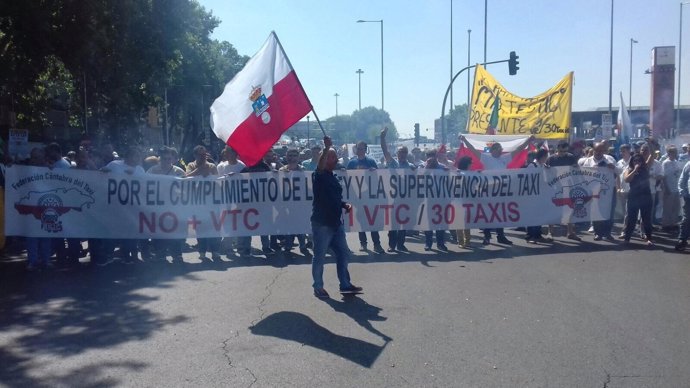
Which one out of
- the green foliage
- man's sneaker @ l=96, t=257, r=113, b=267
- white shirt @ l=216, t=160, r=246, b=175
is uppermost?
the green foliage

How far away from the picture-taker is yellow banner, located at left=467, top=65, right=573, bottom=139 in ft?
59.3

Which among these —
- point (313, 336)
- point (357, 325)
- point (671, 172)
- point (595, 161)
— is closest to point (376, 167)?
point (595, 161)

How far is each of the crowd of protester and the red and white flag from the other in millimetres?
1296

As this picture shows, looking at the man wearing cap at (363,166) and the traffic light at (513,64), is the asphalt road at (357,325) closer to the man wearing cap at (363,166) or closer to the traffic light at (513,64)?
the man wearing cap at (363,166)

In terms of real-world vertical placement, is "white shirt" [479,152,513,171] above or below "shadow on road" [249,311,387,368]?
above

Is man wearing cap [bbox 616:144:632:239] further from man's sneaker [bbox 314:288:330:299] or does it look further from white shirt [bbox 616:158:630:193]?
man's sneaker [bbox 314:288:330:299]

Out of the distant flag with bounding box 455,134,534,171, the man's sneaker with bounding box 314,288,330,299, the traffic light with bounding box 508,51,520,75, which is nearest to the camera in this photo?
the man's sneaker with bounding box 314,288,330,299

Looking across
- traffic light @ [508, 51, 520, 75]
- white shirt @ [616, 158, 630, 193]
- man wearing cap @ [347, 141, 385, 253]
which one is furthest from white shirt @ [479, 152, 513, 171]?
traffic light @ [508, 51, 520, 75]

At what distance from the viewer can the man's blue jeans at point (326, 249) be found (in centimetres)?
876

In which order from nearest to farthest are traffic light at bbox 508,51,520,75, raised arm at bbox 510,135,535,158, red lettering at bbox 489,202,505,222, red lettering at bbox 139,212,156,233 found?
red lettering at bbox 139,212,156,233 < red lettering at bbox 489,202,505,222 < raised arm at bbox 510,135,535,158 < traffic light at bbox 508,51,520,75

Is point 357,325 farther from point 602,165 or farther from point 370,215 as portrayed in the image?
point 602,165

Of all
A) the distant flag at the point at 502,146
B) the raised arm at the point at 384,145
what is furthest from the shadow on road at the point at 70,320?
the distant flag at the point at 502,146

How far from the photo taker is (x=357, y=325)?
7.34 meters

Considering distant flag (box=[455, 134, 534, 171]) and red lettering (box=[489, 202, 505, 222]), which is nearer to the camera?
red lettering (box=[489, 202, 505, 222])
